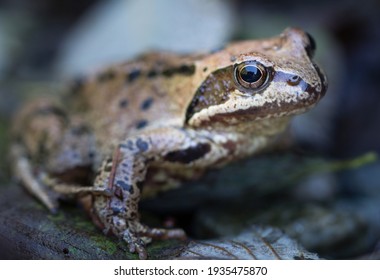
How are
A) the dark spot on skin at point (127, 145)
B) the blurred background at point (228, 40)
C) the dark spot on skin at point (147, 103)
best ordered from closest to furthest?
the dark spot on skin at point (127, 145)
the dark spot on skin at point (147, 103)
the blurred background at point (228, 40)

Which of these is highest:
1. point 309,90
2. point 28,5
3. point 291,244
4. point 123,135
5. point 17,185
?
point 28,5

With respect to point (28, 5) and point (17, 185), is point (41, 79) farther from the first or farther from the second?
point (17, 185)

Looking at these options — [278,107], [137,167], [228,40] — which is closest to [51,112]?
[137,167]

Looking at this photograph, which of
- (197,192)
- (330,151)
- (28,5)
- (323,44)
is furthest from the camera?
(28,5)

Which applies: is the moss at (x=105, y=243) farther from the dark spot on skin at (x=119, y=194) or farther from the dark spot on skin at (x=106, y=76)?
the dark spot on skin at (x=106, y=76)

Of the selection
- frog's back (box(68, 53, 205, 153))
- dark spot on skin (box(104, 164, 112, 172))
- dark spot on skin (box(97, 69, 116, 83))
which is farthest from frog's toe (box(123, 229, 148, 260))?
dark spot on skin (box(97, 69, 116, 83))

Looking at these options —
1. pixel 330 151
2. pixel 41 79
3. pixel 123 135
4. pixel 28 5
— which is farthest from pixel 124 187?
pixel 28 5

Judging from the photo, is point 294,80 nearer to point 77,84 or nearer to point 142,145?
point 142,145

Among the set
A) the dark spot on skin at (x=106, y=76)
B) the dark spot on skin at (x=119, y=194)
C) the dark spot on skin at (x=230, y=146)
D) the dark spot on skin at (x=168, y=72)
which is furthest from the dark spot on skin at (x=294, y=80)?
the dark spot on skin at (x=106, y=76)
